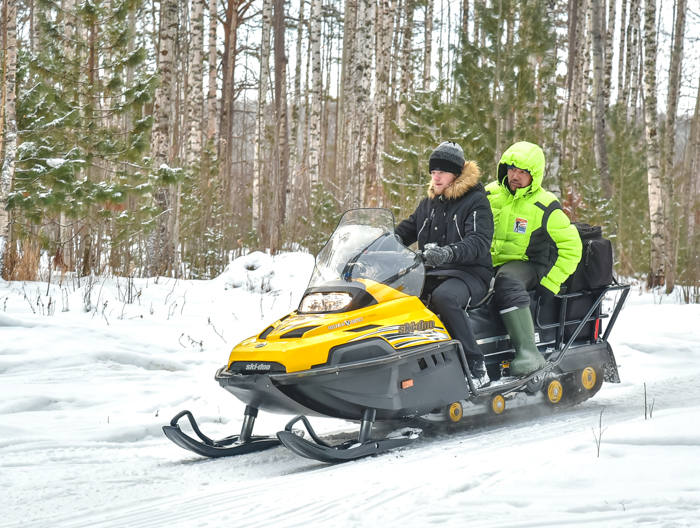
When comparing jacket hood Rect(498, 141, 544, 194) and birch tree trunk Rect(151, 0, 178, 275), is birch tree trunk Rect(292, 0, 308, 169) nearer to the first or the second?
birch tree trunk Rect(151, 0, 178, 275)

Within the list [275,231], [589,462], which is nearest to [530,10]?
[275,231]

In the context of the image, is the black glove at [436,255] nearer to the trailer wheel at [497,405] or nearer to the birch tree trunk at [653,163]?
the trailer wheel at [497,405]

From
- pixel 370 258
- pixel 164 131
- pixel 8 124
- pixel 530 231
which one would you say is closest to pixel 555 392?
pixel 530 231

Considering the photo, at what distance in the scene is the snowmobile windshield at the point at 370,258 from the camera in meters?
4.27

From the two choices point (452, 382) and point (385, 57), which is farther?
point (385, 57)

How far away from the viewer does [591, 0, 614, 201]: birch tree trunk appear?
14830 mm

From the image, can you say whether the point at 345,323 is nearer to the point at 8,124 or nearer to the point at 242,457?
the point at 242,457

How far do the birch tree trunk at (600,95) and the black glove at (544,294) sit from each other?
1108cm

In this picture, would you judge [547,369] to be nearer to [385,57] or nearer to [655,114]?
[655,114]

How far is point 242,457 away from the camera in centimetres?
405

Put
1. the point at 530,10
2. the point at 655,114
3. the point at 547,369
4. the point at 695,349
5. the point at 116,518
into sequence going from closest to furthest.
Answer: the point at 116,518
the point at 547,369
the point at 695,349
the point at 530,10
the point at 655,114

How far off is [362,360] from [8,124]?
5954 mm

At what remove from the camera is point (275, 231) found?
12211 mm

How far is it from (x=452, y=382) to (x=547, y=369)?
3.47 ft
